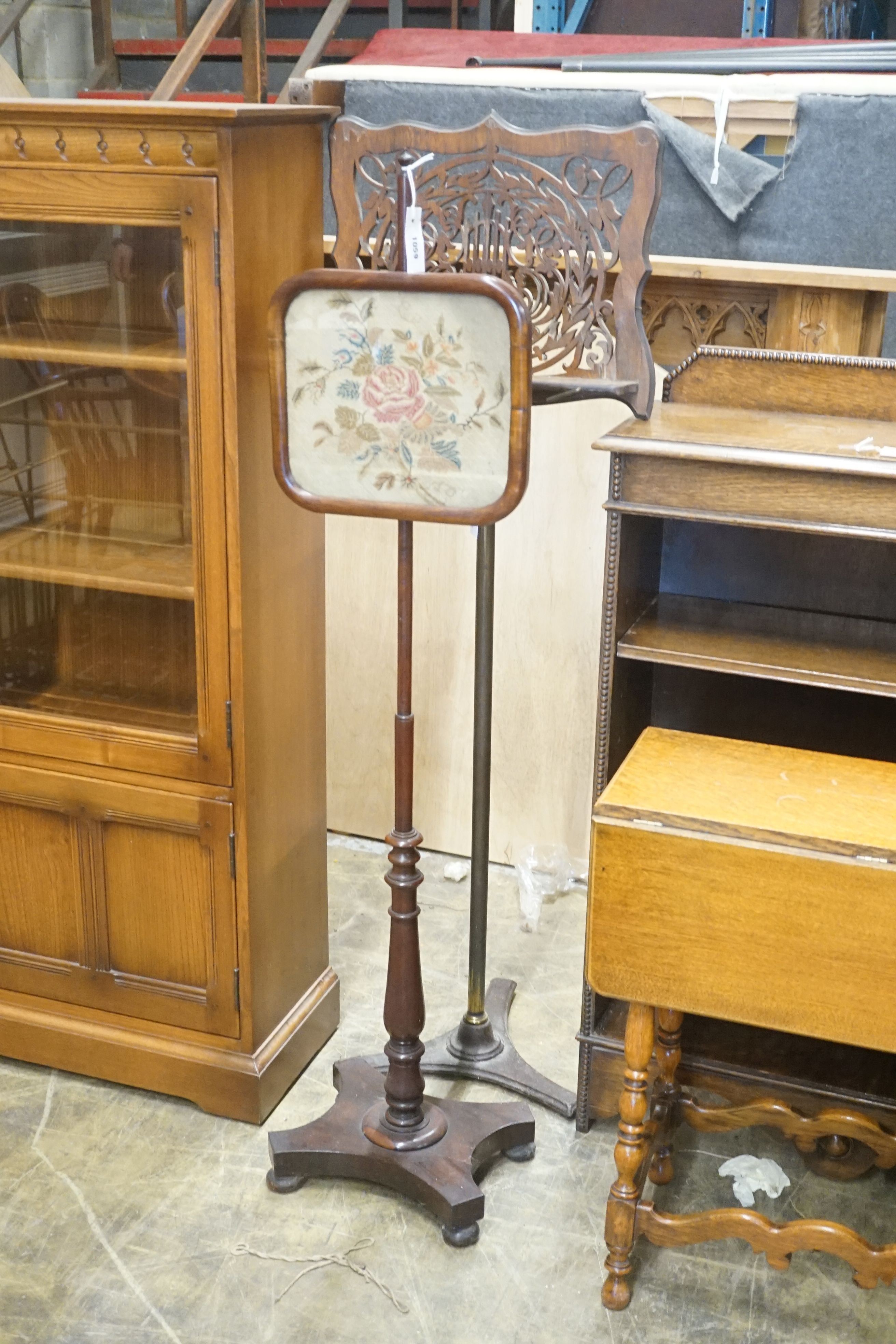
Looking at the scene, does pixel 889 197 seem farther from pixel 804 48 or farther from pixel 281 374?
pixel 281 374

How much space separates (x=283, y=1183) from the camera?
2.24m

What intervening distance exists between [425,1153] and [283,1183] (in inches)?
9.7

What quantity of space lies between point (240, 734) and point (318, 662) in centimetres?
32

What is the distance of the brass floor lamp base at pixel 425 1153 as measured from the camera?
7.04ft

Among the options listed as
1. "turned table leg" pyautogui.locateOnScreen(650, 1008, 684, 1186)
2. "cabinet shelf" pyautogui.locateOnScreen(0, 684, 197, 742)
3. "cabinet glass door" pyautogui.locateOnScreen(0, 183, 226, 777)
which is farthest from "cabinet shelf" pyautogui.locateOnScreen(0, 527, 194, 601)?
"turned table leg" pyautogui.locateOnScreen(650, 1008, 684, 1186)

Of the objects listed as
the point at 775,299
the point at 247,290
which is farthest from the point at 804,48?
the point at 247,290

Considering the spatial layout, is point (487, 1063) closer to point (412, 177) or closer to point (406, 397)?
point (406, 397)

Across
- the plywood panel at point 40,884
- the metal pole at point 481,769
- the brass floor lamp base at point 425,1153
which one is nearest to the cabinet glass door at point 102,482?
the plywood panel at point 40,884

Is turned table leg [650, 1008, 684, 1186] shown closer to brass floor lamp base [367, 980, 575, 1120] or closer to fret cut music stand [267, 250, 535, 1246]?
brass floor lamp base [367, 980, 575, 1120]

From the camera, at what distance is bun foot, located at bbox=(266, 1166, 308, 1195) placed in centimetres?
224

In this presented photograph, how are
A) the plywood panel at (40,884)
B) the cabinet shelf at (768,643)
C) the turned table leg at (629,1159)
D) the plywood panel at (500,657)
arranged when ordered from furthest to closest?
the plywood panel at (500,657), the plywood panel at (40,884), the cabinet shelf at (768,643), the turned table leg at (629,1159)

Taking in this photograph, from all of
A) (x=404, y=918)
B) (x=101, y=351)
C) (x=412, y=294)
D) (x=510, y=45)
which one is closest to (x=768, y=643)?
(x=404, y=918)

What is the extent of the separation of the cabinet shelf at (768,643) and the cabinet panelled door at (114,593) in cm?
75

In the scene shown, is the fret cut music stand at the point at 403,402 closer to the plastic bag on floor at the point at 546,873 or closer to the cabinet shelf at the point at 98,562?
the cabinet shelf at the point at 98,562
